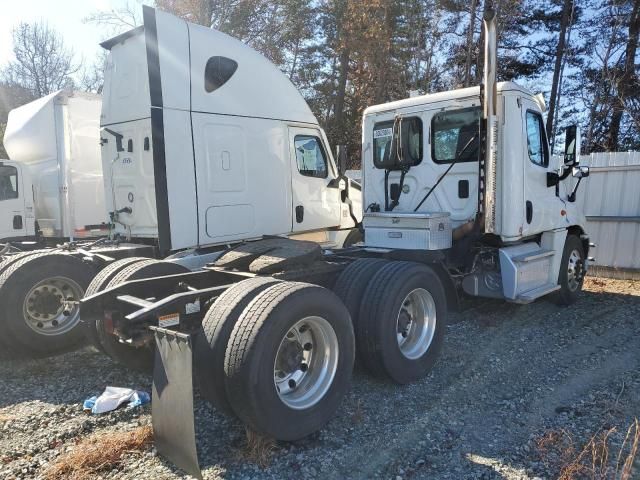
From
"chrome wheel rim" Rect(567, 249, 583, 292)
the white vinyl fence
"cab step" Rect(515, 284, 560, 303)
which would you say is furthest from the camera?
the white vinyl fence

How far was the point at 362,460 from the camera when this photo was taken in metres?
3.33

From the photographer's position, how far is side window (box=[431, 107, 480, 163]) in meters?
6.20

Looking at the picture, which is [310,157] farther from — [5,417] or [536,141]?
[5,417]

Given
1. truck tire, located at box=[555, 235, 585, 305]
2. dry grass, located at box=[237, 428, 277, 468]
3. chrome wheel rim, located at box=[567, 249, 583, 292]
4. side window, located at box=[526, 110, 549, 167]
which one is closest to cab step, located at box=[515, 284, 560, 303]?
truck tire, located at box=[555, 235, 585, 305]

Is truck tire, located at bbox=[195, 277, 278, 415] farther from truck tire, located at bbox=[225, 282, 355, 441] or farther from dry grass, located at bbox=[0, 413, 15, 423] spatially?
dry grass, located at bbox=[0, 413, 15, 423]

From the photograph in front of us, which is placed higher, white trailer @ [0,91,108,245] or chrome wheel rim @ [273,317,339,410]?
white trailer @ [0,91,108,245]

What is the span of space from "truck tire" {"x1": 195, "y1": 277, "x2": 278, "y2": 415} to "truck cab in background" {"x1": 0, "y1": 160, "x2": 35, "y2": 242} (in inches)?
278

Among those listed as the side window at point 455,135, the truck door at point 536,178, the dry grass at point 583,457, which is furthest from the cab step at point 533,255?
the dry grass at point 583,457

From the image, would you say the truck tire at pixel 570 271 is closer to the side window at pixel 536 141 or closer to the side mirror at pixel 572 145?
the side mirror at pixel 572 145

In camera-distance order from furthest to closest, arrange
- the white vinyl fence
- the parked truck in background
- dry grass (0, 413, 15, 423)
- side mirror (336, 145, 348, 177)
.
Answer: the white vinyl fence < the parked truck in background < side mirror (336, 145, 348, 177) < dry grass (0, 413, 15, 423)

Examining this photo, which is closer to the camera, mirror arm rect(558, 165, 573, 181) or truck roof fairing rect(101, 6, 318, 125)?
truck roof fairing rect(101, 6, 318, 125)

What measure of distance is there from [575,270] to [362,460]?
5.76 m

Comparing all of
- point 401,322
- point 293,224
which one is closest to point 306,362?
point 401,322

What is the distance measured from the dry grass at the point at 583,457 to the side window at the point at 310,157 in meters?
4.59
